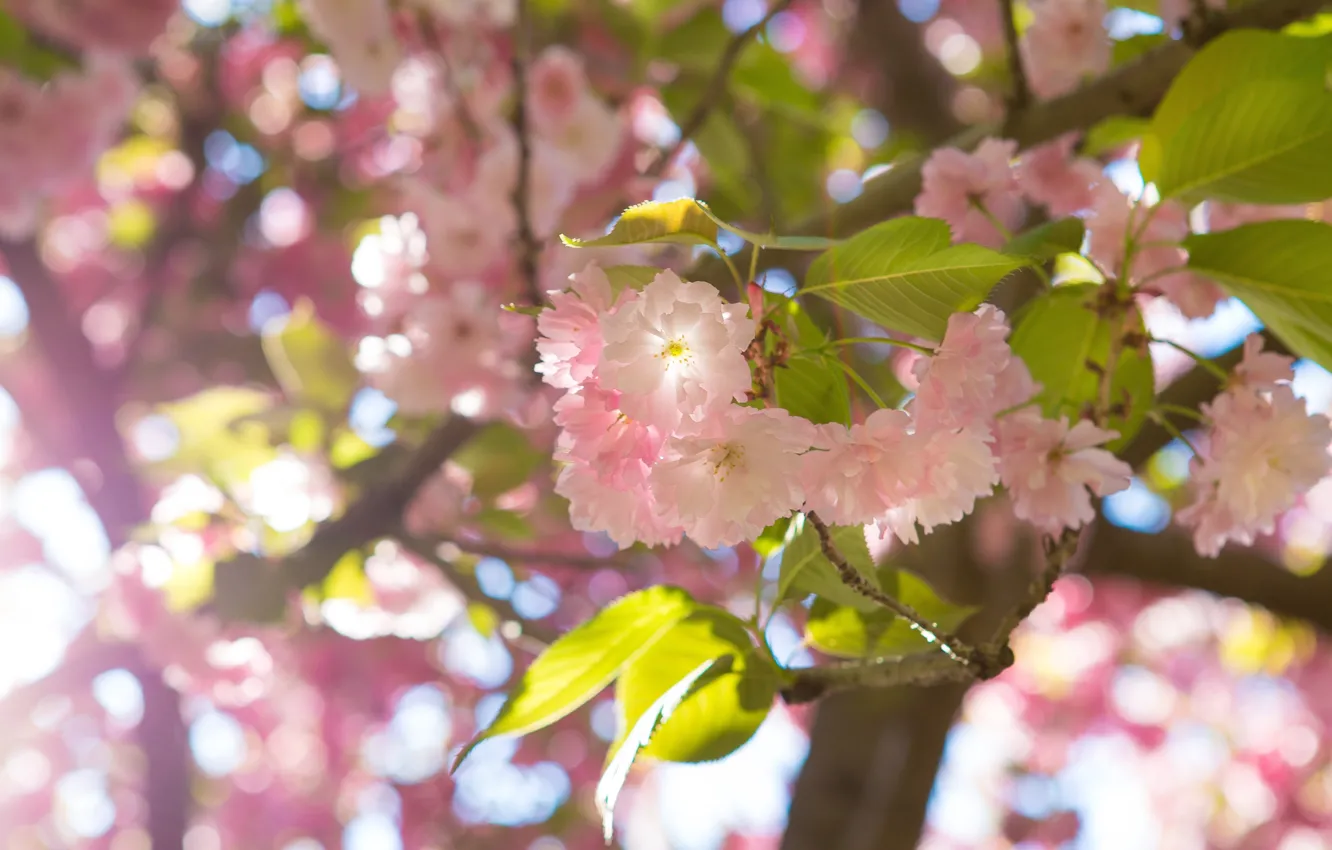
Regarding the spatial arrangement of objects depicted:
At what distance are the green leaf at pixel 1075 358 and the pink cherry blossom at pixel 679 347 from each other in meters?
0.32

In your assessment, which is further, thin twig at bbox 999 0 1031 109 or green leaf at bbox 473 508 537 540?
green leaf at bbox 473 508 537 540

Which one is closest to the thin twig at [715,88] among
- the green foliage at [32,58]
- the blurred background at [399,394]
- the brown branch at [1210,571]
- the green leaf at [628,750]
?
the blurred background at [399,394]

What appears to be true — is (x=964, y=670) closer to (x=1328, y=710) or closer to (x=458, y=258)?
(x=458, y=258)

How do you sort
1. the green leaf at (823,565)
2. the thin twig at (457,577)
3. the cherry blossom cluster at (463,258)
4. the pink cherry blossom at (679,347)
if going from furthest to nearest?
the thin twig at (457,577) → the cherry blossom cluster at (463,258) → the green leaf at (823,565) → the pink cherry blossom at (679,347)

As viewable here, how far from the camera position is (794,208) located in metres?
2.38

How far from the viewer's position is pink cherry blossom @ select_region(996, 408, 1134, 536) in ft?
2.04

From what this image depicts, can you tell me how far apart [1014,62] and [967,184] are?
0.24m

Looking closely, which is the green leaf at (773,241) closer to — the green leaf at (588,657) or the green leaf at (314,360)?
the green leaf at (588,657)

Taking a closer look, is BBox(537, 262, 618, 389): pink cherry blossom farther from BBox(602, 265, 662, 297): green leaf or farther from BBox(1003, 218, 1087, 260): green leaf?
BBox(1003, 218, 1087, 260): green leaf

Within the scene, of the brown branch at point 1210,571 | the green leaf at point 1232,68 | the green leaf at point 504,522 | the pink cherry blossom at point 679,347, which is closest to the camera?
the pink cherry blossom at point 679,347

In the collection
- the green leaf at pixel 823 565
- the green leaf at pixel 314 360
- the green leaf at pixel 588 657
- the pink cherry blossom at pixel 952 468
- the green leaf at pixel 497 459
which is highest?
the pink cherry blossom at pixel 952 468

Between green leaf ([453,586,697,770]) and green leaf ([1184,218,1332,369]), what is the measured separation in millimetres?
435

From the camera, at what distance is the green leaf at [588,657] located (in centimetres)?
66

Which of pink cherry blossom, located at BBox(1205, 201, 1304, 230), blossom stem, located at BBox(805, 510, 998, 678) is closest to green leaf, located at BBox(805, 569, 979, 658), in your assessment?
blossom stem, located at BBox(805, 510, 998, 678)
